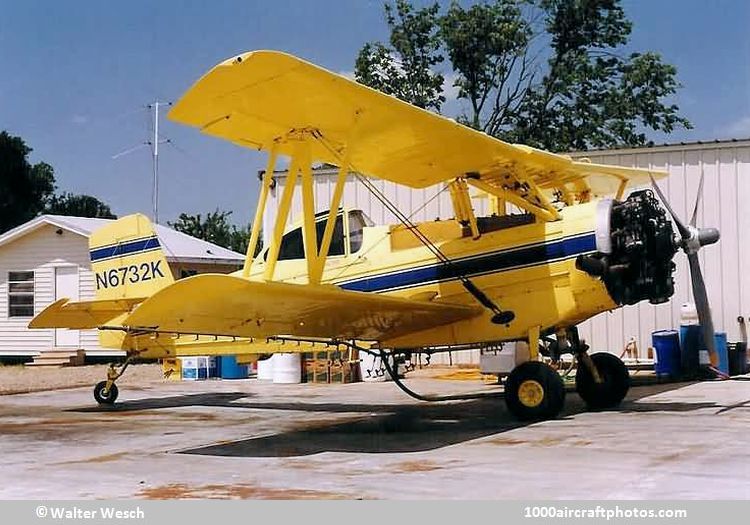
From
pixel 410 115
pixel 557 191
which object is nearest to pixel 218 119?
pixel 410 115

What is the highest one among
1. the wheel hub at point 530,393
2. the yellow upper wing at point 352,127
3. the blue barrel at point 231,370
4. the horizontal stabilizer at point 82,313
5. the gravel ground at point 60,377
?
the yellow upper wing at point 352,127

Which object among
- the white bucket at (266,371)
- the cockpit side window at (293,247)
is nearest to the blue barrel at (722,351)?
the cockpit side window at (293,247)

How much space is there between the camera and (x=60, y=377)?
20.7 metres

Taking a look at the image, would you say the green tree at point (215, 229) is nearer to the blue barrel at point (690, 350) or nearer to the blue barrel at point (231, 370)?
the blue barrel at point (231, 370)

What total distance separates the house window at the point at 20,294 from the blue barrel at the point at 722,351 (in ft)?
64.5

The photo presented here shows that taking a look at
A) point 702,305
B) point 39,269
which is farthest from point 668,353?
point 39,269

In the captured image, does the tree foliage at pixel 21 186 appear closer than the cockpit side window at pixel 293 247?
No

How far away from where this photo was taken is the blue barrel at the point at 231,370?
1975 cm

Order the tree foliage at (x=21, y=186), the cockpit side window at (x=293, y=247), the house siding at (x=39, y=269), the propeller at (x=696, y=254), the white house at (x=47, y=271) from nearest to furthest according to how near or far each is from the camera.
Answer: the propeller at (x=696, y=254), the cockpit side window at (x=293, y=247), the white house at (x=47, y=271), the house siding at (x=39, y=269), the tree foliage at (x=21, y=186)

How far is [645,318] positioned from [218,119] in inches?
423

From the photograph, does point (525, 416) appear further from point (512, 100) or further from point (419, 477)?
point (512, 100)

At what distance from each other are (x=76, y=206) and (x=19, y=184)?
32.3 ft

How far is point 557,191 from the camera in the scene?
12438mm

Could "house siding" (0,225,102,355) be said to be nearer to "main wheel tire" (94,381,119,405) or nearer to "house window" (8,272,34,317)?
"house window" (8,272,34,317)
